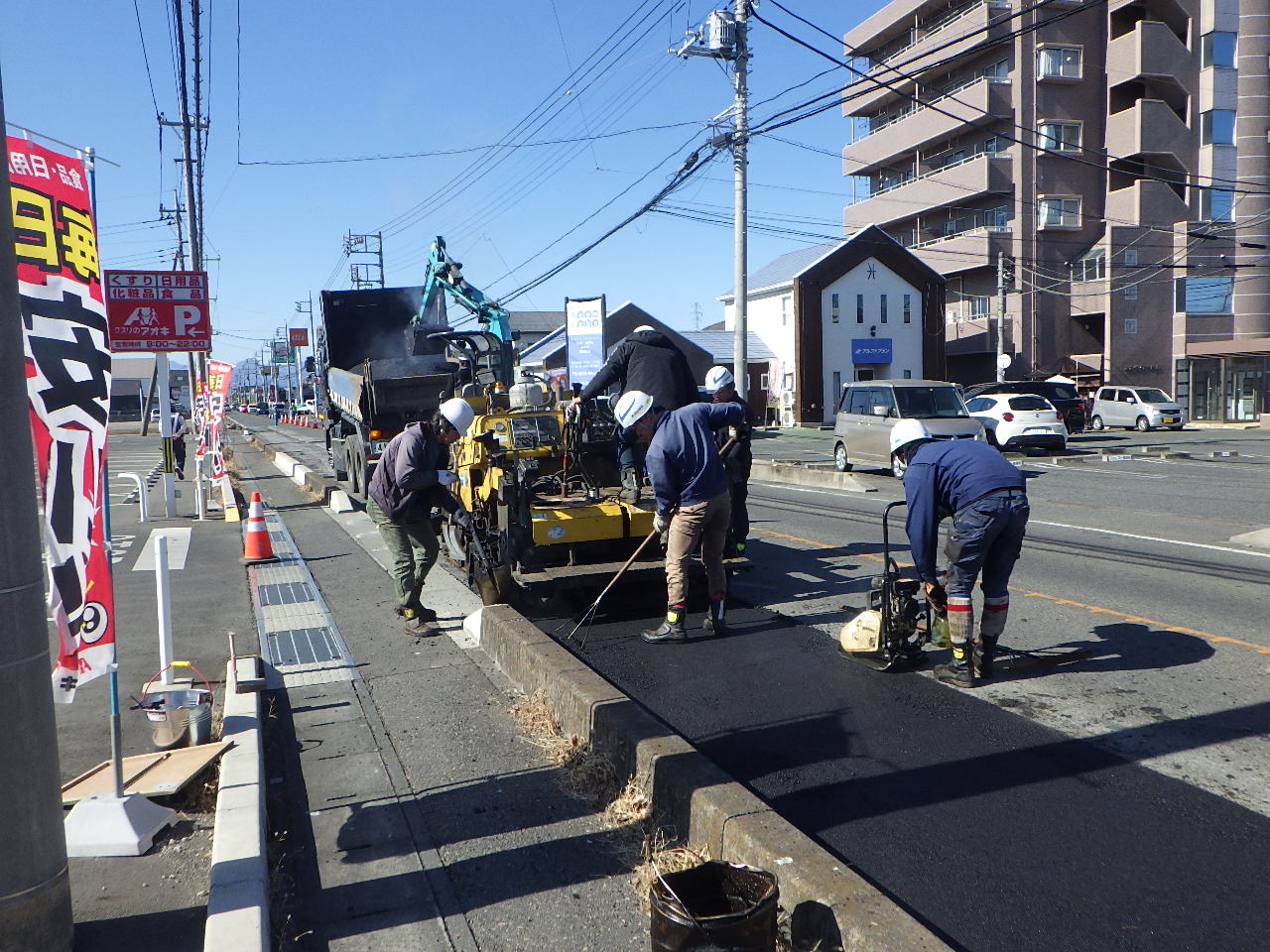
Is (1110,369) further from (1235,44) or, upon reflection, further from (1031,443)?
(1031,443)

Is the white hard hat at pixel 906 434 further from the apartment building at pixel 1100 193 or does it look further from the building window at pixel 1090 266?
the building window at pixel 1090 266

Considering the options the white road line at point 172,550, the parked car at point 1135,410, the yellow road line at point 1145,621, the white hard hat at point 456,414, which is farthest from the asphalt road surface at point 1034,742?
the parked car at point 1135,410

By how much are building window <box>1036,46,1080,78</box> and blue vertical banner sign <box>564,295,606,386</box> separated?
29496 millimetres

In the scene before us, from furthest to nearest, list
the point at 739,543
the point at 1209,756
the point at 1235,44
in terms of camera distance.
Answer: the point at 1235,44 < the point at 739,543 < the point at 1209,756

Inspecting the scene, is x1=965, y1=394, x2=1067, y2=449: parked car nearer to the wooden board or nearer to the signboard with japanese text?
the signboard with japanese text

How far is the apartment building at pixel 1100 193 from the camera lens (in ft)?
140

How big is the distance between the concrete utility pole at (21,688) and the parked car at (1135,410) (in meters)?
35.1

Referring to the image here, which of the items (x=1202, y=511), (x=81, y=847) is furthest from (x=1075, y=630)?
(x=1202, y=511)

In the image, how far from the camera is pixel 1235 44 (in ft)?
142

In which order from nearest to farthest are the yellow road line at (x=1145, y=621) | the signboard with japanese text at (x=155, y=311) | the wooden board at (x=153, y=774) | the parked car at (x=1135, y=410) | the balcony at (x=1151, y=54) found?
the wooden board at (x=153, y=774) < the yellow road line at (x=1145, y=621) < the signboard with japanese text at (x=155, y=311) < the parked car at (x=1135, y=410) < the balcony at (x=1151, y=54)

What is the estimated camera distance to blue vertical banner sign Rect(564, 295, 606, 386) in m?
27.5

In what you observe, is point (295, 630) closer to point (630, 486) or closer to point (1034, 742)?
point (630, 486)

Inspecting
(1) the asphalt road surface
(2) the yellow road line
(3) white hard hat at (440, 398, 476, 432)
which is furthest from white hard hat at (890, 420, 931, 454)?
(3) white hard hat at (440, 398, 476, 432)

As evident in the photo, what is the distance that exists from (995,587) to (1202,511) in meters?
9.36
